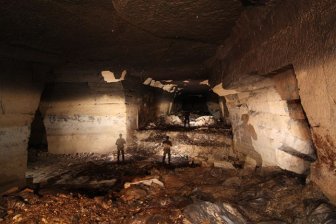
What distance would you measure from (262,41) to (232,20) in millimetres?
517

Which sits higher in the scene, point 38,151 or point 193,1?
point 193,1

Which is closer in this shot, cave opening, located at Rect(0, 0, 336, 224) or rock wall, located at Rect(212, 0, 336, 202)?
rock wall, located at Rect(212, 0, 336, 202)

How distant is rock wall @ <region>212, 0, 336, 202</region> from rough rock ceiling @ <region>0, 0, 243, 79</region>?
43cm

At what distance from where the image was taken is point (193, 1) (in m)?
2.49

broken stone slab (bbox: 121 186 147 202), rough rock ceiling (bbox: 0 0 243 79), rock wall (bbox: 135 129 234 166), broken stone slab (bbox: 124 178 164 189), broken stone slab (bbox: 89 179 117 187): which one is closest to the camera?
rough rock ceiling (bbox: 0 0 243 79)

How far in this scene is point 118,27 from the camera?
3.29 m

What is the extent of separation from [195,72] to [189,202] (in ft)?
14.1

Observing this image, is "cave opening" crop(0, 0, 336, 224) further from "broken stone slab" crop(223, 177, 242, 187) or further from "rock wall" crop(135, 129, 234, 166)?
"rock wall" crop(135, 129, 234, 166)

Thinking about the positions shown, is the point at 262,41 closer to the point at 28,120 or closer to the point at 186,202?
the point at 186,202

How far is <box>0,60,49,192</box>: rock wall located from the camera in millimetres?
4184

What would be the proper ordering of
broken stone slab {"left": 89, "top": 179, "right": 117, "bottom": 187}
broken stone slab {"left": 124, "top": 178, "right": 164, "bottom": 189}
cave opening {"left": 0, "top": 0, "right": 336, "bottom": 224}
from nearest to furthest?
cave opening {"left": 0, "top": 0, "right": 336, "bottom": 224} < broken stone slab {"left": 124, "top": 178, "right": 164, "bottom": 189} < broken stone slab {"left": 89, "top": 179, "right": 117, "bottom": 187}

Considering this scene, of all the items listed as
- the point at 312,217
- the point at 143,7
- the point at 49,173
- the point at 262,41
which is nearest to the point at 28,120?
the point at 49,173

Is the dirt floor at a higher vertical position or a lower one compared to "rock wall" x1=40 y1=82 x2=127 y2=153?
lower

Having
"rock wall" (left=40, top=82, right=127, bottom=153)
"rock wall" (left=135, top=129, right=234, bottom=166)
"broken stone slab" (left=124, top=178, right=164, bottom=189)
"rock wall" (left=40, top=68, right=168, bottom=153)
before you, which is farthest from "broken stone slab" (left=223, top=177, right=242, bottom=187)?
"rock wall" (left=40, top=82, right=127, bottom=153)
